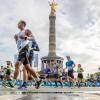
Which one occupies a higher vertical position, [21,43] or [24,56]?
[21,43]

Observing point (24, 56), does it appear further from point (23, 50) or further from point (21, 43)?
point (21, 43)

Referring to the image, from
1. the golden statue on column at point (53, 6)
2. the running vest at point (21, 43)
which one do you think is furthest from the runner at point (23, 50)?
the golden statue on column at point (53, 6)

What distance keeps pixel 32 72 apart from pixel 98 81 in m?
27.6

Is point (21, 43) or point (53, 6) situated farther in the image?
point (53, 6)

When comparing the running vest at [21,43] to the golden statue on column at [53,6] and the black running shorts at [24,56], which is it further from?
the golden statue on column at [53,6]

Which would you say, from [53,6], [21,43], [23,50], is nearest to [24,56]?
[23,50]

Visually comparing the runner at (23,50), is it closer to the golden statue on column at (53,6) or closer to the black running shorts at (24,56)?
the black running shorts at (24,56)

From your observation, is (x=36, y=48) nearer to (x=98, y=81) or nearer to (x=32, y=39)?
(x=32, y=39)

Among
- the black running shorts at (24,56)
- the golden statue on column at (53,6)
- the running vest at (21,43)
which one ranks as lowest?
the black running shorts at (24,56)

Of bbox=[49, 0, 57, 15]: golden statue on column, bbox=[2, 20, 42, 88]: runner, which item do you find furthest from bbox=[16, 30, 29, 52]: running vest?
bbox=[49, 0, 57, 15]: golden statue on column

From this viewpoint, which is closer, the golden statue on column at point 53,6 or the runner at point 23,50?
the runner at point 23,50

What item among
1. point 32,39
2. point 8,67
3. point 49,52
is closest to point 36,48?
point 32,39

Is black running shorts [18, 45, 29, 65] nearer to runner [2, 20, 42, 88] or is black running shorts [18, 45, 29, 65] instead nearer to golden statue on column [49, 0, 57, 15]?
runner [2, 20, 42, 88]

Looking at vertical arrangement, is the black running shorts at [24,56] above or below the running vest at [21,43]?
below
